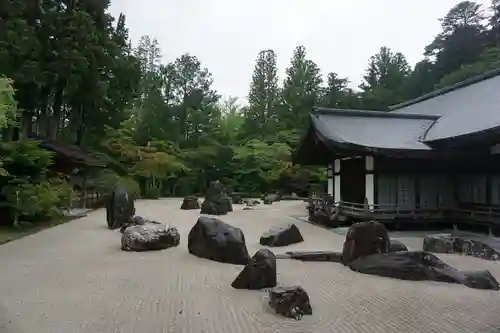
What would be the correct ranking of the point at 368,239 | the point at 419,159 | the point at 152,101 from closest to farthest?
the point at 368,239 < the point at 419,159 < the point at 152,101

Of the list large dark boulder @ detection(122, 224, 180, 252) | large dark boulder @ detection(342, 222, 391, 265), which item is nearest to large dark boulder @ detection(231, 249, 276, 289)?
large dark boulder @ detection(342, 222, 391, 265)

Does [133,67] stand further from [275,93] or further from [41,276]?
[275,93]

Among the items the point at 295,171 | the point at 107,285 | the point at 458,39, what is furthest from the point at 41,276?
the point at 458,39

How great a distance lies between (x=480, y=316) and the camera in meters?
4.79

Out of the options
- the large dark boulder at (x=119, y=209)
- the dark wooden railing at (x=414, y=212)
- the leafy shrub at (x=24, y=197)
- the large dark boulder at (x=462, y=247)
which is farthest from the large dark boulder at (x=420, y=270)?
the leafy shrub at (x=24, y=197)

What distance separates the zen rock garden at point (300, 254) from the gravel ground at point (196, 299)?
20cm

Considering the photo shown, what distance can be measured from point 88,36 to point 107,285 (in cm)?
1429

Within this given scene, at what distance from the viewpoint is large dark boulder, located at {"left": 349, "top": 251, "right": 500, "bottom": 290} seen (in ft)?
20.2

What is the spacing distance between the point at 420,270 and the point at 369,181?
6.72m

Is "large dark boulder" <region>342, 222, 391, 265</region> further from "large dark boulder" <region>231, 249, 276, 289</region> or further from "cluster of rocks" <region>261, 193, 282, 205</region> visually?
"cluster of rocks" <region>261, 193, 282, 205</region>

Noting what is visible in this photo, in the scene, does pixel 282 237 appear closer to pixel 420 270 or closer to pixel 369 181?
pixel 420 270

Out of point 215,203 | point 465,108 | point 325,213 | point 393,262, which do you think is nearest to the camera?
point 393,262

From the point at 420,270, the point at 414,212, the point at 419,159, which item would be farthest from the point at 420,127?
the point at 420,270

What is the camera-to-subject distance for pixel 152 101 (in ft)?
118
